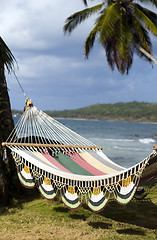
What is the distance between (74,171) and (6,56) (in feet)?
7.09

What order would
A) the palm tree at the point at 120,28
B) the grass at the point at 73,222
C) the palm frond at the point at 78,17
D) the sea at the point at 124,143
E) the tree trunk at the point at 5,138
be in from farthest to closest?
1. the sea at the point at 124,143
2. the palm frond at the point at 78,17
3. the palm tree at the point at 120,28
4. the tree trunk at the point at 5,138
5. the grass at the point at 73,222

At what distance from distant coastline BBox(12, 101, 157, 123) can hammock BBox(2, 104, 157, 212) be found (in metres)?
49.9

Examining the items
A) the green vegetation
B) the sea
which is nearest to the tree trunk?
the sea

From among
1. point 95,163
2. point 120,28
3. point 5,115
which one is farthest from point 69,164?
point 120,28

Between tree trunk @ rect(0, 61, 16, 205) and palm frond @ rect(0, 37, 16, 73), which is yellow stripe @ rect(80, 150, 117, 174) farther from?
palm frond @ rect(0, 37, 16, 73)

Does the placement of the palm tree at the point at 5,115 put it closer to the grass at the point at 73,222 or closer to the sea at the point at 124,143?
the grass at the point at 73,222

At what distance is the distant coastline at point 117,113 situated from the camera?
5469 cm

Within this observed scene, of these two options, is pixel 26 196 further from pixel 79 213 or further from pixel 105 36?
pixel 105 36

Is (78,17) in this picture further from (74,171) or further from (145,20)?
(74,171)

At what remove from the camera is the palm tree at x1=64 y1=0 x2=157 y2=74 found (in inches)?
254

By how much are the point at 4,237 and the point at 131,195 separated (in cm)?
131

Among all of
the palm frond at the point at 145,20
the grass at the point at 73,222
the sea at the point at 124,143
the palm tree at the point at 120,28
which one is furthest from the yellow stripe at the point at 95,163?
the sea at the point at 124,143

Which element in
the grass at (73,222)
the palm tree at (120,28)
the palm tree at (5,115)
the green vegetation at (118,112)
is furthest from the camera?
the green vegetation at (118,112)

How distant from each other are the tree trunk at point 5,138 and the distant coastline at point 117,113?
49506 mm
